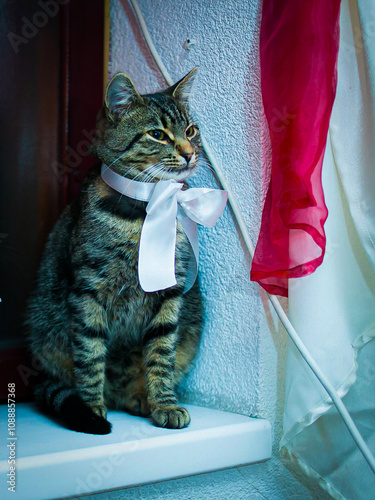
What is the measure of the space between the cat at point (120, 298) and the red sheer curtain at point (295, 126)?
0.19 meters

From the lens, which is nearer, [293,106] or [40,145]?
[293,106]

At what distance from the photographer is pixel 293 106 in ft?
3.03

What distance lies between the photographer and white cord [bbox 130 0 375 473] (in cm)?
Result: 86

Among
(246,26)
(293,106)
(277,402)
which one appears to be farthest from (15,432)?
(246,26)

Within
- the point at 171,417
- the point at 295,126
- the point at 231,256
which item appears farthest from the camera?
the point at 231,256

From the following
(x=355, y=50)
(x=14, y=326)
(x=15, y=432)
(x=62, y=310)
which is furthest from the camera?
(x=14, y=326)

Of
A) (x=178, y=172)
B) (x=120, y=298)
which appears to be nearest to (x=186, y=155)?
(x=178, y=172)

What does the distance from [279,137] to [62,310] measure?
600 millimetres

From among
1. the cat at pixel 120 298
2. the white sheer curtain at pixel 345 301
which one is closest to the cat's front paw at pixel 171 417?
the cat at pixel 120 298

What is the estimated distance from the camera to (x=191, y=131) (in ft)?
3.69

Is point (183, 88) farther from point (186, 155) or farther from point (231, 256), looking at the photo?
point (231, 256)

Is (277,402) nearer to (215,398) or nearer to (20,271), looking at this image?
(215,398)

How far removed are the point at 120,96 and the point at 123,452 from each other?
0.69 metres

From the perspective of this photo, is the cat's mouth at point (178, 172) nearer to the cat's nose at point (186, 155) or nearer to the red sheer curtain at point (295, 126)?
the cat's nose at point (186, 155)
